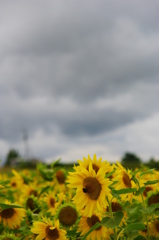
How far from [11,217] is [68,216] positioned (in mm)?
476

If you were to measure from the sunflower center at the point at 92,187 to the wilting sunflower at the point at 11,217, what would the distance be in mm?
771

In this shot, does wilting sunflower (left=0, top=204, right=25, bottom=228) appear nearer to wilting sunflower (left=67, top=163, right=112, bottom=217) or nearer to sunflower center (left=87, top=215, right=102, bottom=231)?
sunflower center (left=87, top=215, right=102, bottom=231)

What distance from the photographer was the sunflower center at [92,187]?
5.03 ft

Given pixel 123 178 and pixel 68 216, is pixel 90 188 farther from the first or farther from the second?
pixel 68 216

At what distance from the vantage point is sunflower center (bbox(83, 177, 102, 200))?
1.53 m

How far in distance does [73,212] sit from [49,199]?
0.74m

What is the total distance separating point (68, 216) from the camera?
1834mm

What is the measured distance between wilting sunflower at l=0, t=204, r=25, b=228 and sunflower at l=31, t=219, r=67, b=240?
436mm

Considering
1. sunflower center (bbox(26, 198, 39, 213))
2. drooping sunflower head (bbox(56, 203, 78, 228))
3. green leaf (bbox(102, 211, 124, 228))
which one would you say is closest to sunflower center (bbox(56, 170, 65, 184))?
sunflower center (bbox(26, 198, 39, 213))

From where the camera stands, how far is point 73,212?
1842 millimetres

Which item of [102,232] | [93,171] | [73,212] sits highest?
[93,171]

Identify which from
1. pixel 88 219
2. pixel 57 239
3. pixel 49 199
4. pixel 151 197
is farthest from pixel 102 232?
pixel 49 199

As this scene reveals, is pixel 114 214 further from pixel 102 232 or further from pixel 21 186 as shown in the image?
pixel 21 186

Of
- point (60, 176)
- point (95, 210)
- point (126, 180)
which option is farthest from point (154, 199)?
point (60, 176)
